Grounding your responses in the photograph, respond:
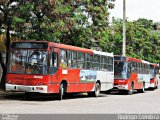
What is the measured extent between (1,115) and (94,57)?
14633 mm

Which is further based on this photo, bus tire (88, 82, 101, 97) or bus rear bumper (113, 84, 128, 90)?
bus rear bumper (113, 84, 128, 90)

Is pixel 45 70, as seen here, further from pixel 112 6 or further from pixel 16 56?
pixel 112 6

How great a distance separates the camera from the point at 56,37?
28.0m

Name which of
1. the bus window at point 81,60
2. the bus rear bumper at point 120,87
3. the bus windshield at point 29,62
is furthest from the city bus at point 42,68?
the bus rear bumper at point 120,87

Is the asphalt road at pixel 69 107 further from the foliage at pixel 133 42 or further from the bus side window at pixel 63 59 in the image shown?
the foliage at pixel 133 42

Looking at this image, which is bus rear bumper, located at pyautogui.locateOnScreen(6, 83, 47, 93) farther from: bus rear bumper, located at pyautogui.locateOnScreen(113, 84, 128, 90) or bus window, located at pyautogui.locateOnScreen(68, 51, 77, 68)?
bus rear bumper, located at pyautogui.locateOnScreen(113, 84, 128, 90)

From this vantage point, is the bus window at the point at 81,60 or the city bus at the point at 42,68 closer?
the city bus at the point at 42,68

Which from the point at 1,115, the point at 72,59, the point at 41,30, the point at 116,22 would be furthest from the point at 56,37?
the point at 116,22

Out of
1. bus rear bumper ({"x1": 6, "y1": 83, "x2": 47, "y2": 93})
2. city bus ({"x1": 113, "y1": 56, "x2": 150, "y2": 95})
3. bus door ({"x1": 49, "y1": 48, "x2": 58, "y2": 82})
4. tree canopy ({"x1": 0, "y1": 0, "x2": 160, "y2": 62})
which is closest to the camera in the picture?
bus rear bumper ({"x1": 6, "y1": 83, "x2": 47, "y2": 93})

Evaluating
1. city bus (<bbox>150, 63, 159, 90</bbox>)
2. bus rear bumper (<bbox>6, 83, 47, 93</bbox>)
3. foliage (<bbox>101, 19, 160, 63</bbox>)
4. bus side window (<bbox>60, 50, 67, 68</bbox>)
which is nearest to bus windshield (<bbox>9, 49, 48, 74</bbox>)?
bus rear bumper (<bbox>6, 83, 47, 93</bbox>)

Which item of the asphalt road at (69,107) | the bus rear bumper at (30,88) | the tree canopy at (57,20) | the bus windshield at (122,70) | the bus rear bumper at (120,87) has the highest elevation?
the tree canopy at (57,20)

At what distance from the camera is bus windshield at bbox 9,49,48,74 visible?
862 inches

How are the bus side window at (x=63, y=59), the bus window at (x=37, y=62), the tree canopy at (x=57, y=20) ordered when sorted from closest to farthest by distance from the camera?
1. the bus window at (x=37, y=62)
2. the bus side window at (x=63, y=59)
3. the tree canopy at (x=57, y=20)

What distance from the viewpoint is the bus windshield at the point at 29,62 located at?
71.9 ft
